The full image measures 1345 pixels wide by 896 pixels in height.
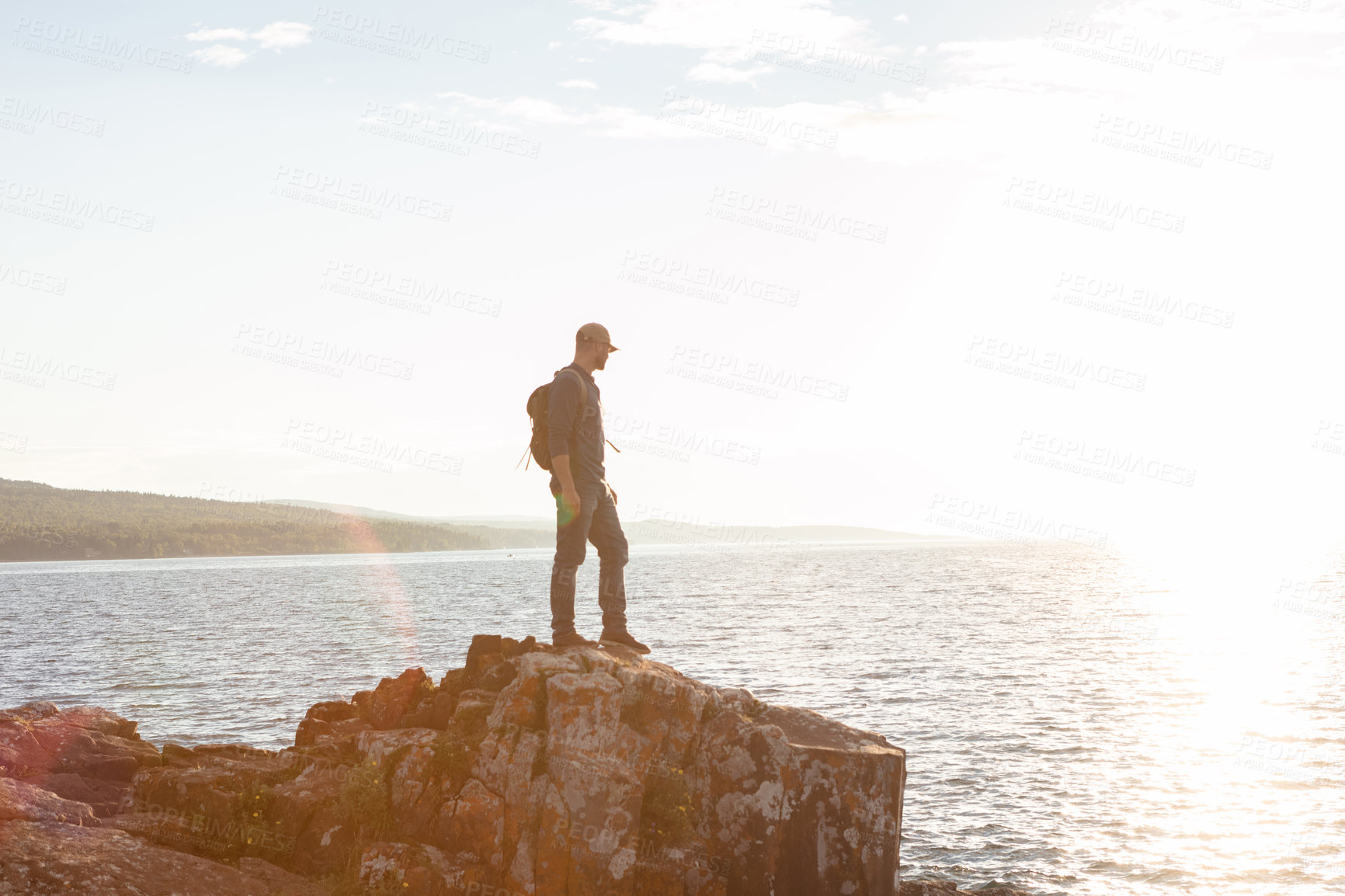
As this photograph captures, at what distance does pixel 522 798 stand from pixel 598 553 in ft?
9.26

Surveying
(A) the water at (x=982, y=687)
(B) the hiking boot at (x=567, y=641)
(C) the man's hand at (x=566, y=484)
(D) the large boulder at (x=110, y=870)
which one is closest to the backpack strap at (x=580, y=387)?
(C) the man's hand at (x=566, y=484)

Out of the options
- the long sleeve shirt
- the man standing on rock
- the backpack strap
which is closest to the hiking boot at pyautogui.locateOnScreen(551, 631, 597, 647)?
the man standing on rock

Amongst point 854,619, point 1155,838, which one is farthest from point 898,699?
point 854,619

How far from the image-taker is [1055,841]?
18750mm

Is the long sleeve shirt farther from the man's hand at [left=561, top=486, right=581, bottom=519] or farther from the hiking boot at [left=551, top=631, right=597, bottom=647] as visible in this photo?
the hiking boot at [left=551, top=631, right=597, bottom=647]

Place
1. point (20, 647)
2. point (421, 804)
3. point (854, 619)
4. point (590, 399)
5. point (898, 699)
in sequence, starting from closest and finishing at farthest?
point (421, 804), point (590, 399), point (898, 699), point (20, 647), point (854, 619)

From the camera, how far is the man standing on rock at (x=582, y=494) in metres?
10.9

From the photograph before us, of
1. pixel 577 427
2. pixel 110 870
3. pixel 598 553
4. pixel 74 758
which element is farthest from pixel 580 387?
pixel 74 758

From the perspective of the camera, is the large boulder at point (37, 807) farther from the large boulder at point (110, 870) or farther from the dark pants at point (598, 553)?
the dark pants at point (598, 553)

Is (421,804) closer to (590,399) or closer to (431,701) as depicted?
(431,701)

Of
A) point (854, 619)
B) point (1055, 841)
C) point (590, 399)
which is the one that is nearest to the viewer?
point (590, 399)

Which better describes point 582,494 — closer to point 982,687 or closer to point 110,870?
point 110,870

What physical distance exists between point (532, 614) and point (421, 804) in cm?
5644

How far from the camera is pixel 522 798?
10.4 m
